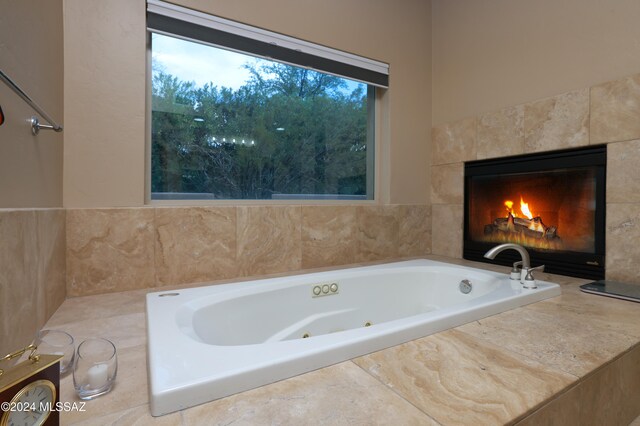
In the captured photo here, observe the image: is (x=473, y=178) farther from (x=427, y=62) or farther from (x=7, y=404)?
(x=7, y=404)

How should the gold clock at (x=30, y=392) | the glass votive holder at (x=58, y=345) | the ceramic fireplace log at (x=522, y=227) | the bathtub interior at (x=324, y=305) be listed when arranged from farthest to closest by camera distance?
1. the ceramic fireplace log at (x=522, y=227)
2. the bathtub interior at (x=324, y=305)
3. the glass votive holder at (x=58, y=345)
4. the gold clock at (x=30, y=392)

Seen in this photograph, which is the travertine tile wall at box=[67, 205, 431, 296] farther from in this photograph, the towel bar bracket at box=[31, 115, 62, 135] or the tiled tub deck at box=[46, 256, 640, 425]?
the towel bar bracket at box=[31, 115, 62, 135]

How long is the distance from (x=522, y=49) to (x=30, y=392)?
283 cm

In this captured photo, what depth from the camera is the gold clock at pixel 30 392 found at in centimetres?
46

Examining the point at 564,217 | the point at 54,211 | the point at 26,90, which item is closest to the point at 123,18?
the point at 26,90

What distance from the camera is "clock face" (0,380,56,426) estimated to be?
1.55 feet

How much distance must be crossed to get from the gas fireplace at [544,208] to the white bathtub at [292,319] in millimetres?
604

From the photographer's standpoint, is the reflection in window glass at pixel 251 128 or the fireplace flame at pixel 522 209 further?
the fireplace flame at pixel 522 209

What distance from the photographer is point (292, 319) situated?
163 centimetres

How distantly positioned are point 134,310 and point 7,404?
0.97m

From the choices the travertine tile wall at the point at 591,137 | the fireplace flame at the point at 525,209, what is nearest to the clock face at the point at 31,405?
the travertine tile wall at the point at 591,137

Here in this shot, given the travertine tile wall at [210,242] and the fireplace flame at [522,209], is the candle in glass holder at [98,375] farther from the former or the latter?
the fireplace flame at [522,209]

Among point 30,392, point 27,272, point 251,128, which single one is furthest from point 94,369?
point 251,128

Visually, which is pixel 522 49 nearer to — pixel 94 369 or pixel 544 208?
pixel 544 208
